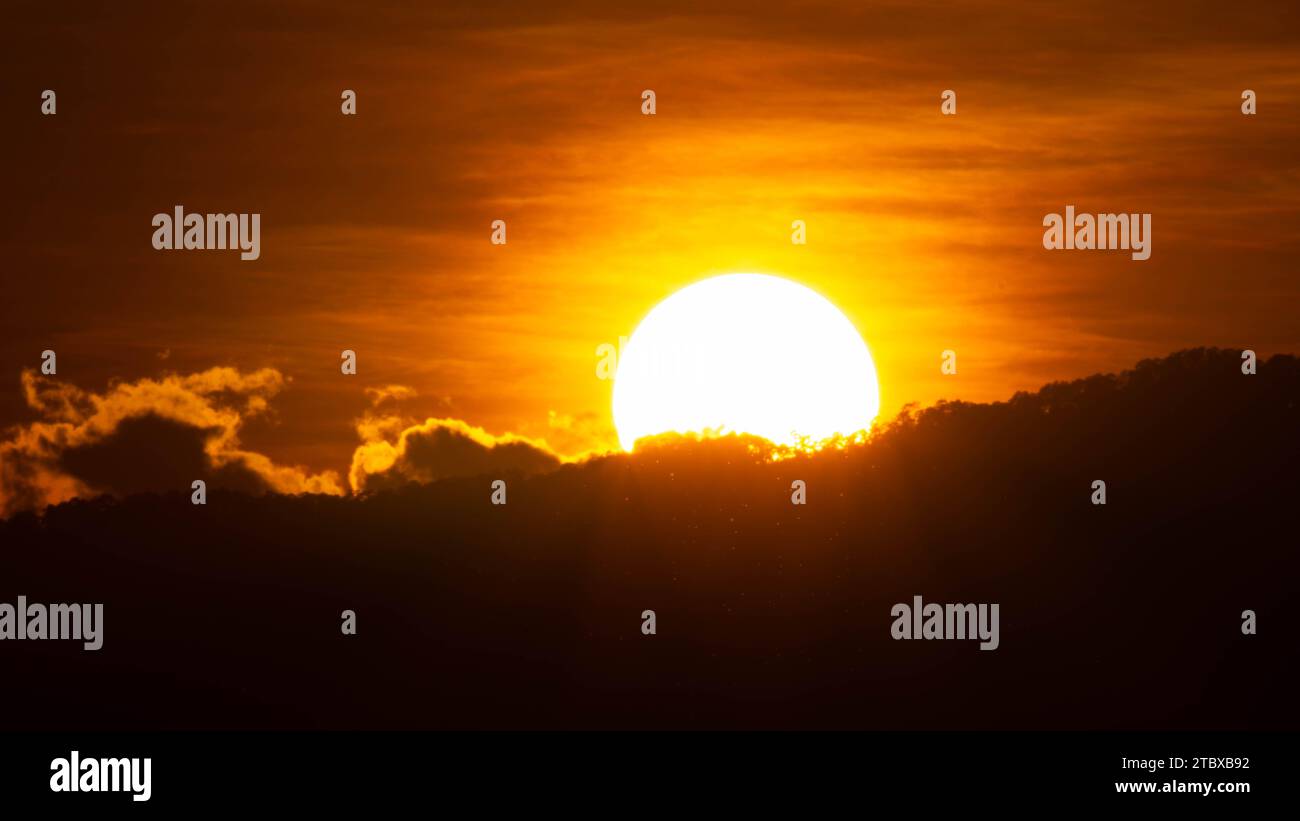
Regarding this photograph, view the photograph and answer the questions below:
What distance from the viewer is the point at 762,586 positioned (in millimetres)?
99062

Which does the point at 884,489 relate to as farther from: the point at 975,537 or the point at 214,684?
the point at 214,684

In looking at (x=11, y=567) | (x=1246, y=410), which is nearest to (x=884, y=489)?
(x=1246, y=410)

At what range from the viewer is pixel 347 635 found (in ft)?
334

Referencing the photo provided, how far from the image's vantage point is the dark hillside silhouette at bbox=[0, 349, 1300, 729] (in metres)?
87.1

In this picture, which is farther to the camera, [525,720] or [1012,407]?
[1012,407]

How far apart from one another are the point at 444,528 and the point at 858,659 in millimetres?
37178

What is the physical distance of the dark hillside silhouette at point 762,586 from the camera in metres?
87.1

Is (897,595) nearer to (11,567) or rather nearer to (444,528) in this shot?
(444,528)

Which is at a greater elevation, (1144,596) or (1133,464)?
(1133,464)
